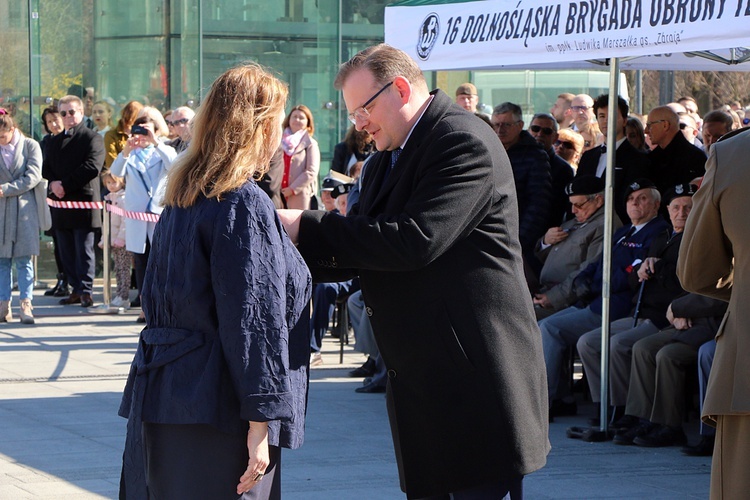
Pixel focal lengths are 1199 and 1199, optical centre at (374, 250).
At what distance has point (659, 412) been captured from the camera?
6.83 meters

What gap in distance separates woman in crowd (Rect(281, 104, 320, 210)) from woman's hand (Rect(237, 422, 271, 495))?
27.2 feet

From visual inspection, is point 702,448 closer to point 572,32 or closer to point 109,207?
point 572,32

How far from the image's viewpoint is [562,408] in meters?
7.84

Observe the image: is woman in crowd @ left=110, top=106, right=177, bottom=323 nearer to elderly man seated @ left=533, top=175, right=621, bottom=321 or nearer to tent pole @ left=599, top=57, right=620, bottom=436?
elderly man seated @ left=533, top=175, right=621, bottom=321

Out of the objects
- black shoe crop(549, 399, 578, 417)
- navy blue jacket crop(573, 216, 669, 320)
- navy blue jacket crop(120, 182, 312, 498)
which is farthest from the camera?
black shoe crop(549, 399, 578, 417)

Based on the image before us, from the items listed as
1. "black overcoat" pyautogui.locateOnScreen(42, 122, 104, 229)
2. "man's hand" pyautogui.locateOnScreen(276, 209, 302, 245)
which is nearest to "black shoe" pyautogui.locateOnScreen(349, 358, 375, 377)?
"black overcoat" pyautogui.locateOnScreen(42, 122, 104, 229)

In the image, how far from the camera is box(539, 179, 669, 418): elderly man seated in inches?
296

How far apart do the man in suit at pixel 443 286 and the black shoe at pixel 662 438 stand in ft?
11.3

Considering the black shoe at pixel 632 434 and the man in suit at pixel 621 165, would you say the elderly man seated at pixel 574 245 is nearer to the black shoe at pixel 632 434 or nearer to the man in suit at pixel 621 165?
the man in suit at pixel 621 165

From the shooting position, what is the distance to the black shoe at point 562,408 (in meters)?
7.79

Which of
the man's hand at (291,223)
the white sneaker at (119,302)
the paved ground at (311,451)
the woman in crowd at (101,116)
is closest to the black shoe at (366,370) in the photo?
the paved ground at (311,451)

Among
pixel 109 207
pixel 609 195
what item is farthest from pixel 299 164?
pixel 609 195

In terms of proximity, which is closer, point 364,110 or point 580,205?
point 364,110

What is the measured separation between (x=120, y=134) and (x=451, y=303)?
988cm
